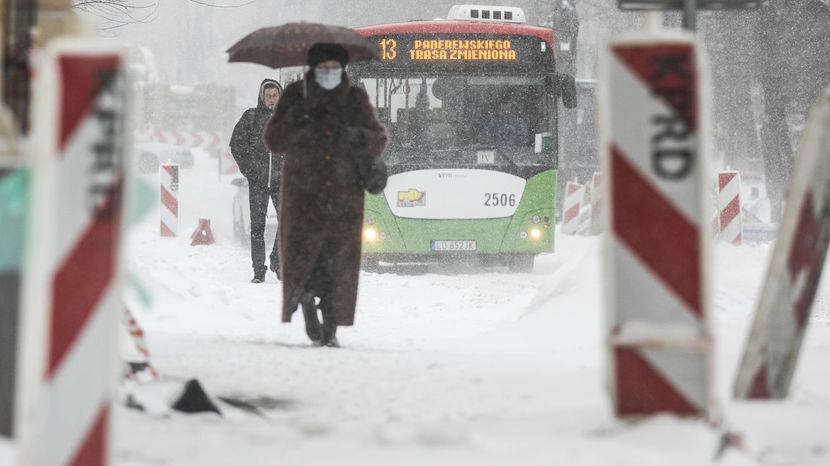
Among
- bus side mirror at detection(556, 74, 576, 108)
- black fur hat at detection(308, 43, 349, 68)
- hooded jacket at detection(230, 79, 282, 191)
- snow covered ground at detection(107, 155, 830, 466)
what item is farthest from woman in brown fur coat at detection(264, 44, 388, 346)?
bus side mirror at detection(556, 74, 576, 108)

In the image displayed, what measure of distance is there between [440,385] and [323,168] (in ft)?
7.38

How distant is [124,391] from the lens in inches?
205

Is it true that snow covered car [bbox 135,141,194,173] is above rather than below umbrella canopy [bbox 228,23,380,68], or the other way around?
below

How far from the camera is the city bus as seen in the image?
15.6 metres

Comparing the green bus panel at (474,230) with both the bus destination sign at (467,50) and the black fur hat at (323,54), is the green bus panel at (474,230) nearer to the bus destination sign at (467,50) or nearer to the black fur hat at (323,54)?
the bus destination sign at (467,50)

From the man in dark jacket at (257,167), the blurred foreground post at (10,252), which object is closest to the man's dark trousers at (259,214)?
the man in dark jacket at (257,167)

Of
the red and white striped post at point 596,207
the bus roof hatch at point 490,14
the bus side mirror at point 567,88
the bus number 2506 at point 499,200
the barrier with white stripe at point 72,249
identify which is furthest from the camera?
the red and white striped post at point 596,207

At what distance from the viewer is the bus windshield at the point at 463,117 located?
615 inches

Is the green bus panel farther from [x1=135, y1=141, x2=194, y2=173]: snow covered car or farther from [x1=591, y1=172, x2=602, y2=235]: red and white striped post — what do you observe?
[x1=135, y1=141, x2=194, y2=173]: snow covered car

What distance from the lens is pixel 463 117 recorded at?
615 inches

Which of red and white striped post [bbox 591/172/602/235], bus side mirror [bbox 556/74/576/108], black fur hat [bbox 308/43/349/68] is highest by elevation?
black fur hat [bbox 308/43/349/68]

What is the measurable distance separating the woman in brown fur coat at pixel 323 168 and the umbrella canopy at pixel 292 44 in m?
1.41

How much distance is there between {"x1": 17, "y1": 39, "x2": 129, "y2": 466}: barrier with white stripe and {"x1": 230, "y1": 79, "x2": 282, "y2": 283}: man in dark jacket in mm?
10205

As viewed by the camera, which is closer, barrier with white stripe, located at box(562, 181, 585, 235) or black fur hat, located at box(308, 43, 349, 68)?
black fur hat, located at box(308, 43, 349, 68)
